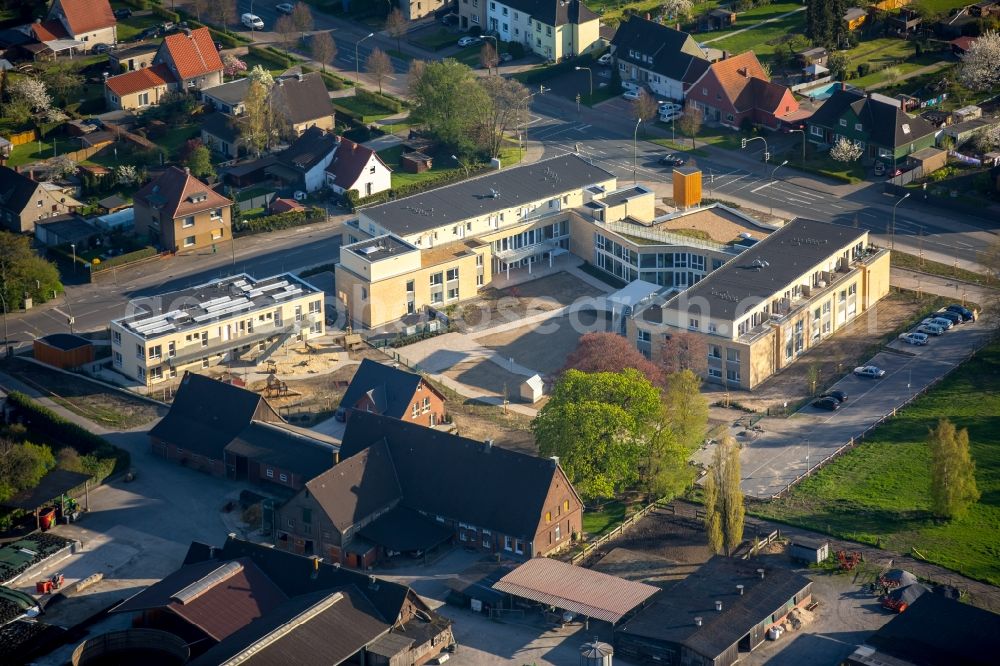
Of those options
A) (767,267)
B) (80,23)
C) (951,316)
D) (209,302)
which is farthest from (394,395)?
(80,23)

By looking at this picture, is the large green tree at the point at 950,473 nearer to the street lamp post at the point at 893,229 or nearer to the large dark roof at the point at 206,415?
the street lamp post at the point at 893,229

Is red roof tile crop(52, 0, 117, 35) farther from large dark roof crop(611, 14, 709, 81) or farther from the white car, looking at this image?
the white car

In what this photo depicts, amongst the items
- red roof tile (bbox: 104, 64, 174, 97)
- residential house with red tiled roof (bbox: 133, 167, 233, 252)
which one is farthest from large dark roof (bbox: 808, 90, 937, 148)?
red roof tile (bbox: 104, 64, 174, 97)

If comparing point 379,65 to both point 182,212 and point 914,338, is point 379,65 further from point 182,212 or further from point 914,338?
point 914,338

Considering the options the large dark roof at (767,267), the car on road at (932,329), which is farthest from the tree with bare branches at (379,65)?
the car on road at (932,329)

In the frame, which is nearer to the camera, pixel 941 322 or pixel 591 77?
pixel 941 322

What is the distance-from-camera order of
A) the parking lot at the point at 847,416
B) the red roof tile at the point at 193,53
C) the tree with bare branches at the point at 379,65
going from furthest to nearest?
the tree with bare branches at the point at 379,65
the red roof tile at the point at 193,53
the parking lot at the point at 847,416
